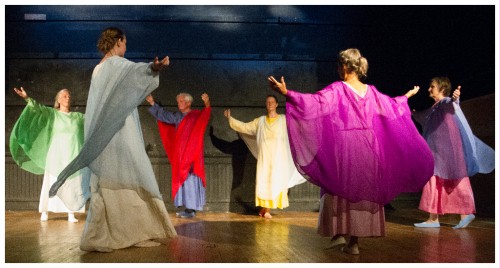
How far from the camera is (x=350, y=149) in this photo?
3.10 meters

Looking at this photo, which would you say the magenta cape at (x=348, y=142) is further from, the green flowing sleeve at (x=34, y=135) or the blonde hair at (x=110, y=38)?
the green flowing sleeve at (x=34, y=135)

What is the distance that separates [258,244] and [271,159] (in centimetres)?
248

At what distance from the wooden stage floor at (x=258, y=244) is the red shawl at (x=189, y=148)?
0.74m

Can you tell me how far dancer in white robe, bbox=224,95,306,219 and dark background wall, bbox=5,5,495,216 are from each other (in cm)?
46

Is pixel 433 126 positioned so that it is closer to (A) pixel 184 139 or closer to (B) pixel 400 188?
(B) pixel 400 188

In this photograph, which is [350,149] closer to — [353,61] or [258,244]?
[353,61]

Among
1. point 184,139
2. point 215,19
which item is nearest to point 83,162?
point 184,139

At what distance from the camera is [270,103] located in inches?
232

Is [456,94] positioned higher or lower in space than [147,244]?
higher

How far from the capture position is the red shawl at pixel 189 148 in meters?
5.74

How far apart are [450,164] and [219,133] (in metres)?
2.84

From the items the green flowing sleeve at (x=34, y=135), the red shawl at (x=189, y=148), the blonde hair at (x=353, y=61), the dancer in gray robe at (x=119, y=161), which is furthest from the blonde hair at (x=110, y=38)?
the red shawl at (x=189, y=148)

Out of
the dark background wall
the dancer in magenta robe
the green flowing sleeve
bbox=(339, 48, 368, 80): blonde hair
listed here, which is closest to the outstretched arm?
the dancer in magenta robe

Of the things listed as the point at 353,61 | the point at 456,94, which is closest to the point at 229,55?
the point at 456,94
